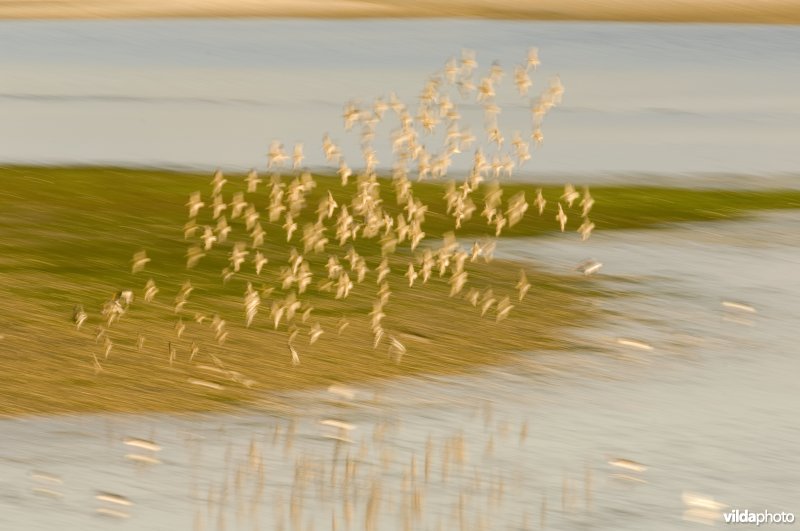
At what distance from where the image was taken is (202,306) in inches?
443

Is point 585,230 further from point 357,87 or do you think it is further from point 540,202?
point 357,87

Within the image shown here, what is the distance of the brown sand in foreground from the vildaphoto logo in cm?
3862

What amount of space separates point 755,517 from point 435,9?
4277 cm

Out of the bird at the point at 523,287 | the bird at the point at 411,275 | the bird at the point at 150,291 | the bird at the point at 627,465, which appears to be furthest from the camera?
the bird at the point at 411,275

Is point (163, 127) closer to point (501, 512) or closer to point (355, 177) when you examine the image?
point (355, 177)

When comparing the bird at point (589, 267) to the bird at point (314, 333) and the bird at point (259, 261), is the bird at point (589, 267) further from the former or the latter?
the bird at point (314, 333)

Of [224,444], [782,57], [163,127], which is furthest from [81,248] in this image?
[782,57]

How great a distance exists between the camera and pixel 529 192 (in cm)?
1731

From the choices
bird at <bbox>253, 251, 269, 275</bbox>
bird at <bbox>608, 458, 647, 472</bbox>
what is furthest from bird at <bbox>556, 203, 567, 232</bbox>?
bird at <bbox>608, 458, 647, 472</bbox>

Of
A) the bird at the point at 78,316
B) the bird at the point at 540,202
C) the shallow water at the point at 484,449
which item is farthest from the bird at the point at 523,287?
the bird at the point at 78,316

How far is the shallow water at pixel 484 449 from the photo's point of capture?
7.03 metres

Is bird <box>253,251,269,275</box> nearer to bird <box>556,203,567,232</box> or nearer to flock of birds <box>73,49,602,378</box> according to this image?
flock of birds <box>73,49,602,378</box>

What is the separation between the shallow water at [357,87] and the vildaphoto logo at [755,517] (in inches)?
460

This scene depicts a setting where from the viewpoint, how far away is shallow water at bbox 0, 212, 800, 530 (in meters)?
7.03
